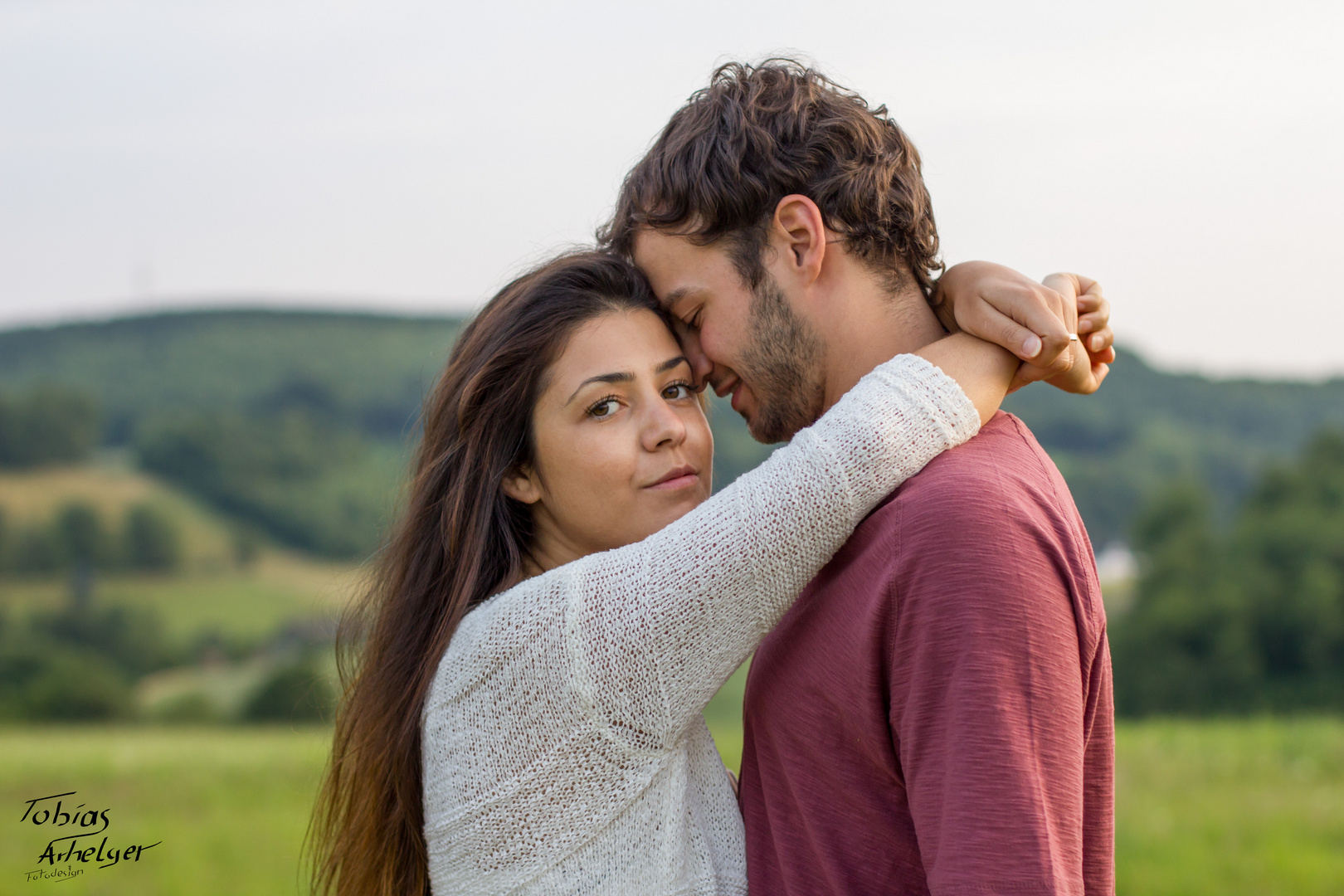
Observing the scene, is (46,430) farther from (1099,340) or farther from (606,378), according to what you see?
(1099,340)

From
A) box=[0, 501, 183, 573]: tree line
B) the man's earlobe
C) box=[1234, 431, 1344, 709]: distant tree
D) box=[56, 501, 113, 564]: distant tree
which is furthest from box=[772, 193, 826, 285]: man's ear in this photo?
box=[56, 501, 113, 564]: distant tree

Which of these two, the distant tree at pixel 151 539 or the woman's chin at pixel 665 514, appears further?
the distant tree at pixel 151 539

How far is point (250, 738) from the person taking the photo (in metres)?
12.4

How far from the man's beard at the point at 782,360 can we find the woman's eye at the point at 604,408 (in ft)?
1.00

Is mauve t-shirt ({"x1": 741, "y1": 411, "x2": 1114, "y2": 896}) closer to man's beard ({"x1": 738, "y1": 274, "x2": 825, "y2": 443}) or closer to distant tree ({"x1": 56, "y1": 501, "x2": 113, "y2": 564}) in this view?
man's beard ({"x1": 738, "y1": 274, "x2": 825, "y2": 443})

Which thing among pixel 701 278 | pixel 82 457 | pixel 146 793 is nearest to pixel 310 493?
pixel 82 457

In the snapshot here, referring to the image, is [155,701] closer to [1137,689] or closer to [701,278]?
[1137,689]

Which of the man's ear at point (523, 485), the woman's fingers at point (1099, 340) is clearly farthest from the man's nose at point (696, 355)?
the woman's fingers at point (1099, 340)

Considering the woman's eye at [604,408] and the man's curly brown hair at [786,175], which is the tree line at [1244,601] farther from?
the woman's eye at [604,408]

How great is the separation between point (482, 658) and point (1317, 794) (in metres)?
8.49

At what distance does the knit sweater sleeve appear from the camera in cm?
173

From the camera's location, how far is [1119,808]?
769 cm

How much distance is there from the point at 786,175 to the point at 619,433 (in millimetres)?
701

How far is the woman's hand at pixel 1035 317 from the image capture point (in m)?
1.90
